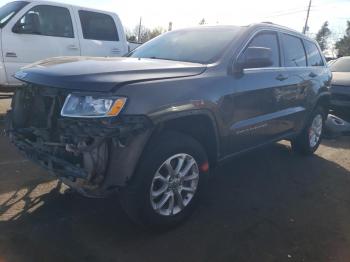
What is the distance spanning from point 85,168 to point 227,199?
185 centimetres

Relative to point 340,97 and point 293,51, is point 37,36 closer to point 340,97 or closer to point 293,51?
point 293,51

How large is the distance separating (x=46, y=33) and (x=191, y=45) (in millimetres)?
4337

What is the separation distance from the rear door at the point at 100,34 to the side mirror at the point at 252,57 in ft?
16.2

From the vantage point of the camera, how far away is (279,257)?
3.16 m

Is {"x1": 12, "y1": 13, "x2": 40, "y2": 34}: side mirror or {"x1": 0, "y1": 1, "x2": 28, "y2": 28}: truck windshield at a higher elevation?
{"x1": 0, "y1": 1, "x2": 28, "y2": 28}: truck windshield

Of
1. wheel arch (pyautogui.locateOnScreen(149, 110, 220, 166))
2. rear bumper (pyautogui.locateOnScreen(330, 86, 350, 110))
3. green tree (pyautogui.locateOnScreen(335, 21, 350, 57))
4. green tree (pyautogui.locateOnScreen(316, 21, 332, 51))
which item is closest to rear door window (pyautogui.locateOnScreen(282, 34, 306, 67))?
wheel arch (pyautogui.locateOnScreen(149, 110, 220, 166))

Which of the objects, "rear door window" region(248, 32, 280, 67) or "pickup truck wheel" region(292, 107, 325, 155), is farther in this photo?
"pickup truck wheel" region(292, 107, 325, 155)

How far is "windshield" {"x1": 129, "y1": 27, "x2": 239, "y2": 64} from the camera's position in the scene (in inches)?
155

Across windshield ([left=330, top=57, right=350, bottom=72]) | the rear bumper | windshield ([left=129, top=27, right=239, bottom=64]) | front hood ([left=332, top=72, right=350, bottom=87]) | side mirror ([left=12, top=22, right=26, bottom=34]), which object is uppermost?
windshield ([left=129, top=27, right=239, bottom=64])

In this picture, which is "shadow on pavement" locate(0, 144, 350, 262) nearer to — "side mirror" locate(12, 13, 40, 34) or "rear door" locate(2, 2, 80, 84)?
"rear door" locate(2, 2, 80, 84)

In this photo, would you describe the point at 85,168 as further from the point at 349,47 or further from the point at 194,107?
the point at 349,47

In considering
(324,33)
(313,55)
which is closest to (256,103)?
(313,55)

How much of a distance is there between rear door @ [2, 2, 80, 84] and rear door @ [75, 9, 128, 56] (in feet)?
0.76

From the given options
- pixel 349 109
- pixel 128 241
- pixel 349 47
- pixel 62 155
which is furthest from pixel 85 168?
pixel 349 47
